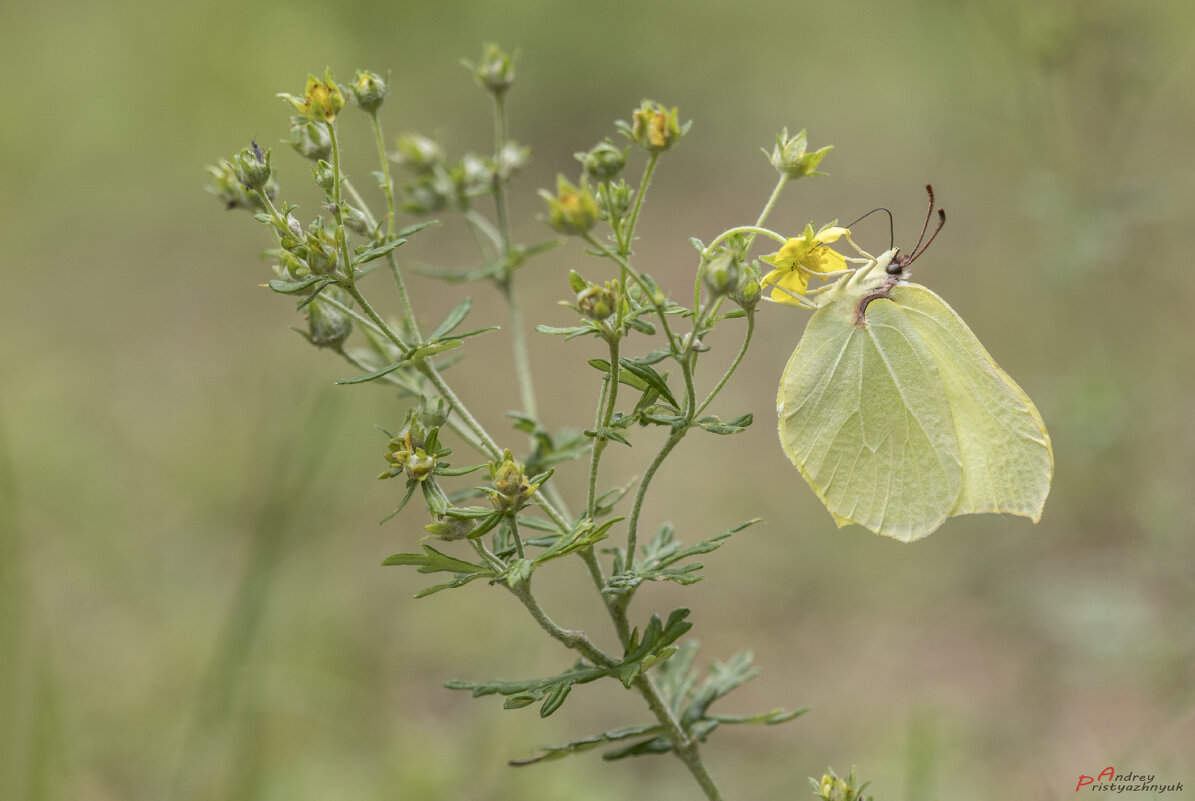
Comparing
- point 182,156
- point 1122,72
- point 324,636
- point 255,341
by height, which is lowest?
point 324,636

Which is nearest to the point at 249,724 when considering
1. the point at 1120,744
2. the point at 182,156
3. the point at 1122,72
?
the point at 1120,744

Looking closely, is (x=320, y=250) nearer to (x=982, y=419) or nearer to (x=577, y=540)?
(x=577, y=540)

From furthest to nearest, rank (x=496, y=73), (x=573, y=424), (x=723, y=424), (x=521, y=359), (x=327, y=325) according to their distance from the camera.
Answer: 1. (x=573, y=424)
2. (x=496, y=73)
3. (x=521, y=359)
4. (x=327, y=325)
5. (x=723, y=424)

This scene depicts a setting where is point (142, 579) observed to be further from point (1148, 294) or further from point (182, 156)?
point (1148, 294)

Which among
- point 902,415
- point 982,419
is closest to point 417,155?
point 902,415

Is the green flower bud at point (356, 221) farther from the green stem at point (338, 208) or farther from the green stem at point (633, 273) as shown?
the green stem at point (633, 273)

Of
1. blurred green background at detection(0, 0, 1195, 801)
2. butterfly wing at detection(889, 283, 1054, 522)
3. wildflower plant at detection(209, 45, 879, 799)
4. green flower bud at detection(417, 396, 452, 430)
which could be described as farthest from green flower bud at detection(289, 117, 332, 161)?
butterfly wing at detection(889, 283, 1054, 522)
